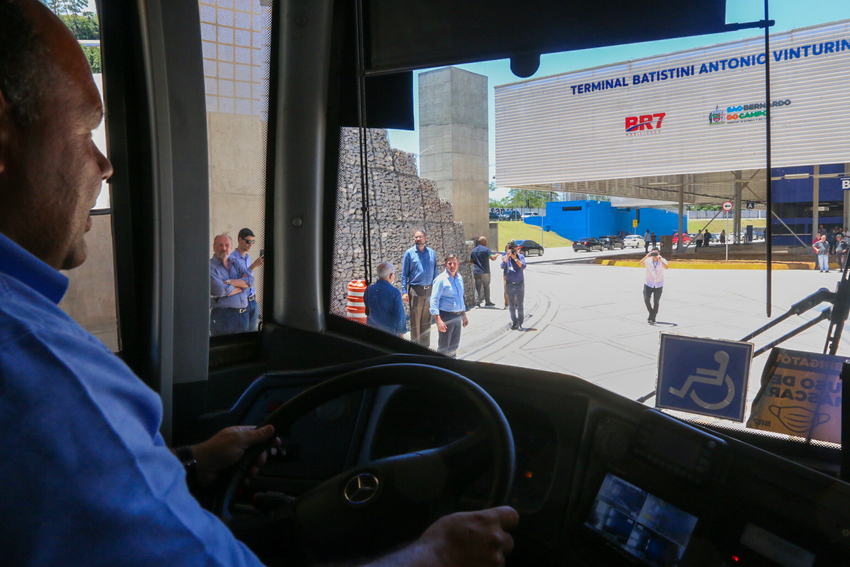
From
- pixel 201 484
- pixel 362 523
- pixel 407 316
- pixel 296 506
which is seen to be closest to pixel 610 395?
pixel 362 523

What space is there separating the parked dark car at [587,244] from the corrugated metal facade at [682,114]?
0.51 m

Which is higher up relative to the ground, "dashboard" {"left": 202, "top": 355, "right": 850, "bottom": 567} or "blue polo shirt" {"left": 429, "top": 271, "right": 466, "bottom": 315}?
"blue polo shirt" {"left": 429, "top": 271, "right": 466, "bottom": 315}

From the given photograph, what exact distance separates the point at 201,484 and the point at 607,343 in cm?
204

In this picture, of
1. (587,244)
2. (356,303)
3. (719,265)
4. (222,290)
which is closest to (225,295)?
(222,290)

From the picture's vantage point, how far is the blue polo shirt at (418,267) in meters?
2.88

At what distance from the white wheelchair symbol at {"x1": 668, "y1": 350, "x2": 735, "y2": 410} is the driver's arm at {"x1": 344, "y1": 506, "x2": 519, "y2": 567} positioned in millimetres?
856

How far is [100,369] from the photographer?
50cm

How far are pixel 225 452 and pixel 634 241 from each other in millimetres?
3081

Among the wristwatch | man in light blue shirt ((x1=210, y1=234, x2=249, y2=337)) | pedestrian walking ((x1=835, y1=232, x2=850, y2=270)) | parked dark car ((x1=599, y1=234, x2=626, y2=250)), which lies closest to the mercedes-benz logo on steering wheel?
the wristwatch

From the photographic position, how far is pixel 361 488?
110 centimetres

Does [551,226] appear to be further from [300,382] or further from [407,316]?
[300,382]

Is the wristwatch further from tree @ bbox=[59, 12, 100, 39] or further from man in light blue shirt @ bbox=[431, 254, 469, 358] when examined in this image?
man in light blue shirt @ bbox=[431, 254, 469, 358]

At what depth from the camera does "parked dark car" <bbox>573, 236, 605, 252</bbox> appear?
3.55 metres

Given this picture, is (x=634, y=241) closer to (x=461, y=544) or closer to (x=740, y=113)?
(x=740, y=113)
